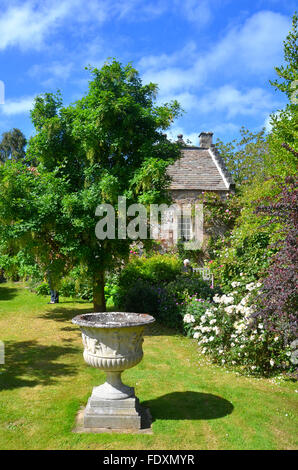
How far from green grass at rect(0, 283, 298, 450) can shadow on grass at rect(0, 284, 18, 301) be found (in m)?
6.36

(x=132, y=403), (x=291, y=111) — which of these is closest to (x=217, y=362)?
(x=132, y=403)

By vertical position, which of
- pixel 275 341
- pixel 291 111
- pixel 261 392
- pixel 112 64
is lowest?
pixel 261 392

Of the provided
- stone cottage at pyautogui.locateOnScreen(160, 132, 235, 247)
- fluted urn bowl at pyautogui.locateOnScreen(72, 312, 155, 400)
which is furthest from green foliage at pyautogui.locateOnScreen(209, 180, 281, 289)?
stone cottage at pyautogui.locateOnScreen(160, 132, 235, 247)

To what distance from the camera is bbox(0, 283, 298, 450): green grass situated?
4.29 meters

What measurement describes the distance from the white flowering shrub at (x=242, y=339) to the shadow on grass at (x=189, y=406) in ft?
4.49

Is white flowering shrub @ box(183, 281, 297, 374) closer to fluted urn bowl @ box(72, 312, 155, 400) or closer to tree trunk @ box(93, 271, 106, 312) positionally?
fluted urn bowl @ box(72, 312, 155, 400)

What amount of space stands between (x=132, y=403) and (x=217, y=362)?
10.0 feet

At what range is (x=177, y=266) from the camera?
42.1 ft

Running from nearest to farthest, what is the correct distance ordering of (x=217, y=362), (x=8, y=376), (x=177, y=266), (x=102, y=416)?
1. (x=102, y=416)
2. (x=8, y=376)
3. (x=217, y=362)
4. (x=177, y=266)

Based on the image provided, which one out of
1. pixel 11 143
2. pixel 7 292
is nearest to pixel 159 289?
pixel 7 292

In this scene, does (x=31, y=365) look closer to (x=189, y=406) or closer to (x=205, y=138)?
(x=189, y=406)
